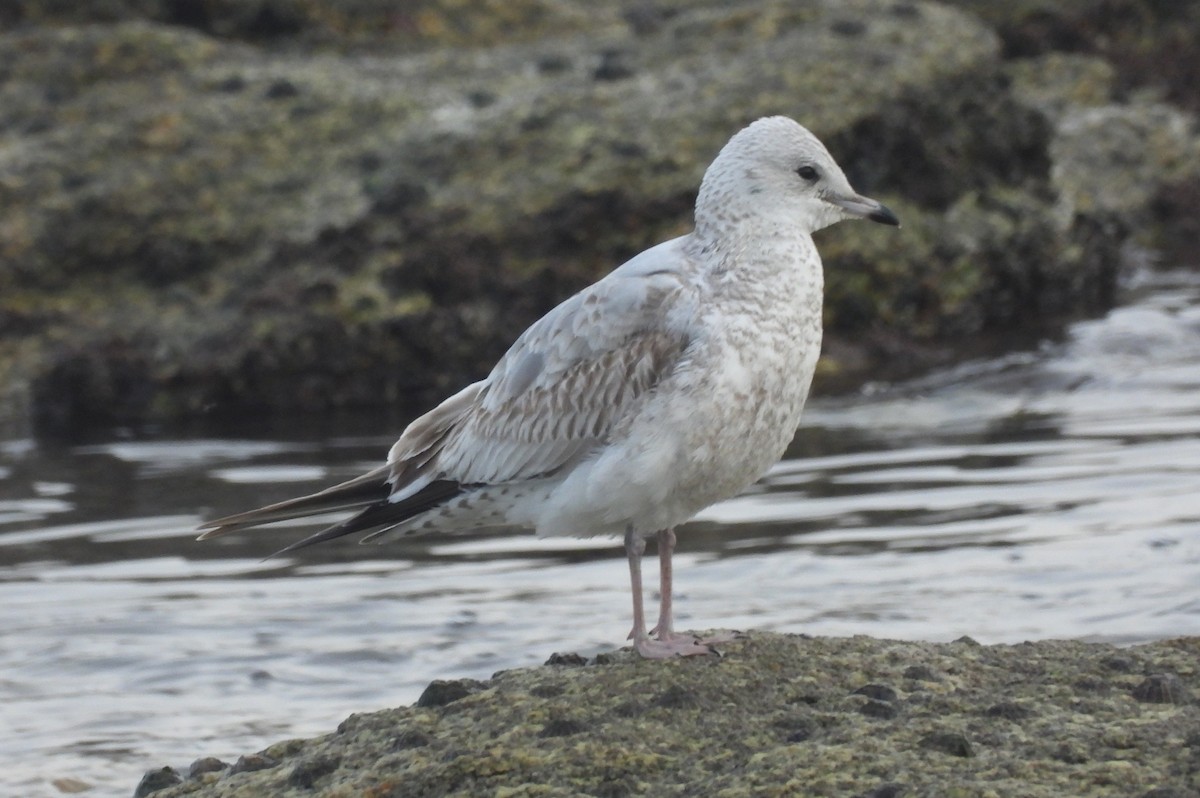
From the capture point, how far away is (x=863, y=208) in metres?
6.98

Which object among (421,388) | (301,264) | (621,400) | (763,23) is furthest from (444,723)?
(763,23)

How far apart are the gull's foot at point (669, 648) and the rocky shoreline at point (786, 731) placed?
7 cm

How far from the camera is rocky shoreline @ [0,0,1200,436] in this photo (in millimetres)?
14242

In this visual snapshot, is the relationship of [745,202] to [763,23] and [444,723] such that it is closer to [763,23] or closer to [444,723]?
[444,723]

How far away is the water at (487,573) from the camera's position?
8422mm

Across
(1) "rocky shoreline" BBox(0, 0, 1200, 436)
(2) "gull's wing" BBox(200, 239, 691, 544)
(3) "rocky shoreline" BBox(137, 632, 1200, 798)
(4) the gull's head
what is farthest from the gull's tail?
(1) "rocky shoreline" BBox(0, 0, 1200, 436)

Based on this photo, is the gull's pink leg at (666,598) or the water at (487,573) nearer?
the gull's pink leg at (666,598)

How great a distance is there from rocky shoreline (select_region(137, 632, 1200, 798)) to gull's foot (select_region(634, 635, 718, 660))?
0.23ft

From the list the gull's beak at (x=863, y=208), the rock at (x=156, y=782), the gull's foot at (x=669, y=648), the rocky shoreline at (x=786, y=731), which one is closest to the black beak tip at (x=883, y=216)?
the gull's beak at (x=863, y=208)

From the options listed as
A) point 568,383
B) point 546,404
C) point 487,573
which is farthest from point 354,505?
point 487,573

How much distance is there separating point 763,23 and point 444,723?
42.7ft

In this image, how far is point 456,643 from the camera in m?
8.90

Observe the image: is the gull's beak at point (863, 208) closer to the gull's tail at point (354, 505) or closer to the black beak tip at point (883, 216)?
the black beak tip at point (883, 216)

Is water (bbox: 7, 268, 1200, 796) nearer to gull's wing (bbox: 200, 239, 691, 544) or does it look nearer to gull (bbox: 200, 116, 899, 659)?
gull's wing (bbox: 200, 239, 691, 544)
